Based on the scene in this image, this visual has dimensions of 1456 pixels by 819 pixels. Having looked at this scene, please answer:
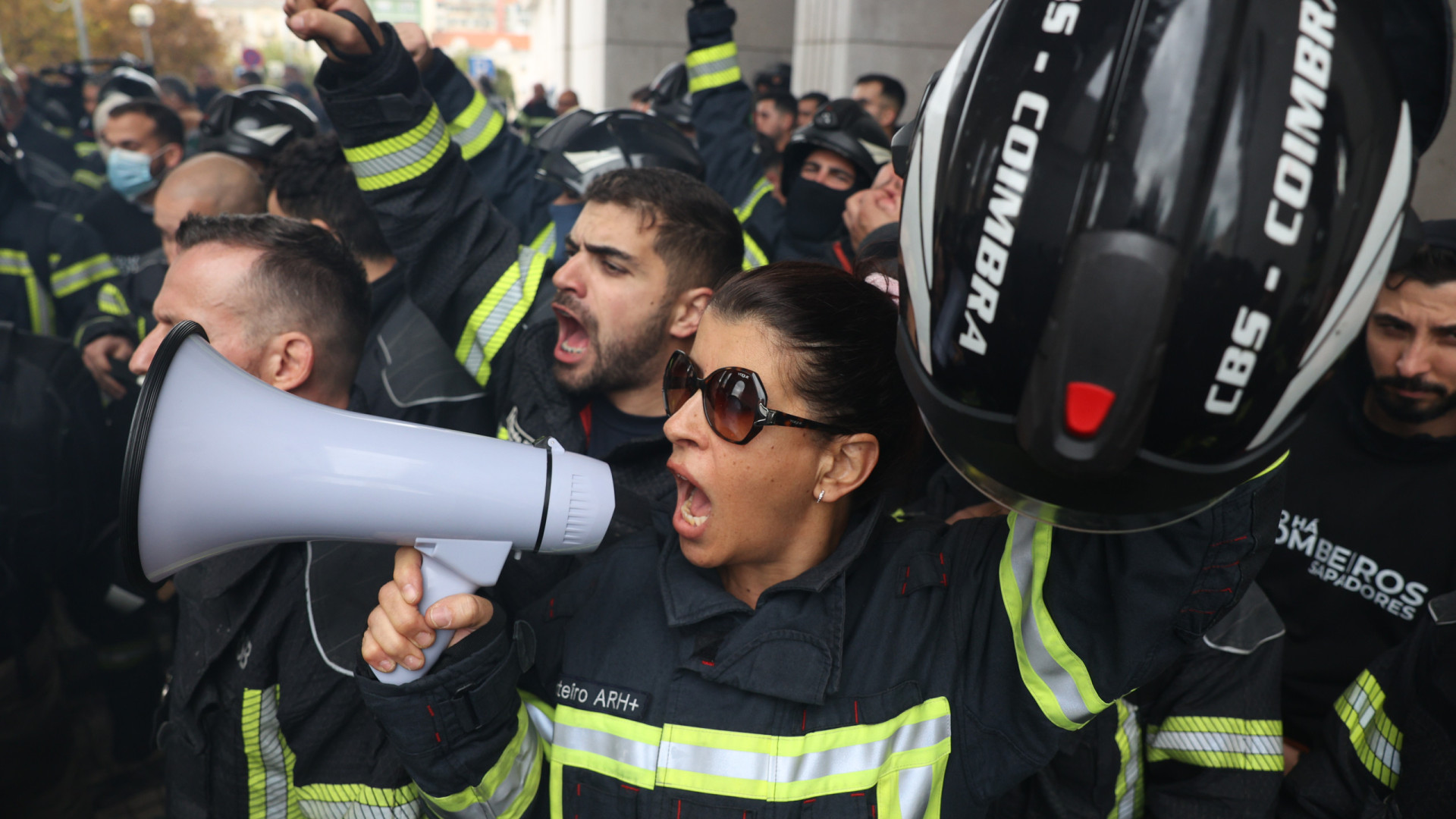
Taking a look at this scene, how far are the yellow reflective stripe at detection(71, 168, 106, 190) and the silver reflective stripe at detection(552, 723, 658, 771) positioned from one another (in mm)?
9154

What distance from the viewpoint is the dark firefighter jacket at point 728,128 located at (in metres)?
5.40

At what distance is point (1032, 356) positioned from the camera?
3.32 feet

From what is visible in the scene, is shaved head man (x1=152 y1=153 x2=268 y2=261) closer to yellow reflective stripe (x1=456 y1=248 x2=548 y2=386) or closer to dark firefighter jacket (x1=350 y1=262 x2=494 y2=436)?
dark firefighter jacket (x1=350 y1=262 x2=494 y2=436)

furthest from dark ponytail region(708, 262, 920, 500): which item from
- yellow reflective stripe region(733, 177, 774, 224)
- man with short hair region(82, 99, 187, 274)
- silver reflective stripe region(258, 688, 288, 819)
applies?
man with short hair region(82, 99, 187, 274)

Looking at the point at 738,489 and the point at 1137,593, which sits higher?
the point at 1137,593

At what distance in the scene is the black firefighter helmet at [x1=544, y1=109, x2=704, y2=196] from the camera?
191 inches

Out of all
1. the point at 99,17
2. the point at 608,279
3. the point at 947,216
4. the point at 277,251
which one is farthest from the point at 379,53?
the point at 99,17

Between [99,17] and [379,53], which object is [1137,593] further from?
[99,17]

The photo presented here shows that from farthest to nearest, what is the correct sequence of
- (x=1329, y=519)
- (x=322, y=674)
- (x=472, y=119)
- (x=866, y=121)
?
(x=866, y=121) → (x=472, y=119) → (x=1329, y=519) → (x=322, y=674)

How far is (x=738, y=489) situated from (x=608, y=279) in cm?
128

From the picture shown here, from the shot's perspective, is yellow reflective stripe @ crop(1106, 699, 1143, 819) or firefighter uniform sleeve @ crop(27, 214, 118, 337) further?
firefighter uniform sleeve @ crop(27, 214, 118, 337)

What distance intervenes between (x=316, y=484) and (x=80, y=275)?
182 inches

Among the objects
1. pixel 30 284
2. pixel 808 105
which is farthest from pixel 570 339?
pixel 808 105

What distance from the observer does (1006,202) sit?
102 centimetres
